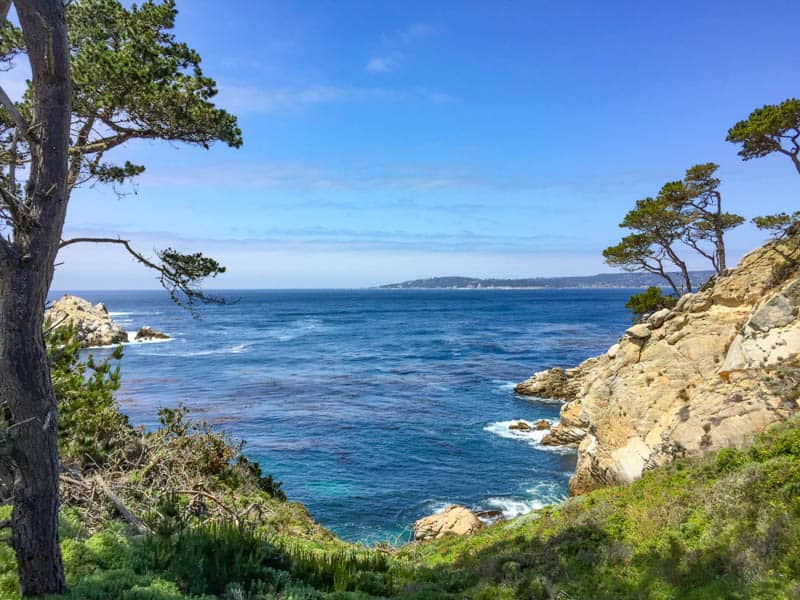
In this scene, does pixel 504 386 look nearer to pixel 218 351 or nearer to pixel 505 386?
pixel 505 386

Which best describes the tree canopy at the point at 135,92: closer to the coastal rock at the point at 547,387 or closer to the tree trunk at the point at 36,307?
the tree trunk at the point at 36,307

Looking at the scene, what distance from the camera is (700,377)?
1563 cm

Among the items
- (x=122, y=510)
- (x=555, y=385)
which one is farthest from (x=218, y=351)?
(x=122, y=510)

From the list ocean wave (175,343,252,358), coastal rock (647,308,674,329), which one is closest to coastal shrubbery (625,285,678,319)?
coastal rock (647,308,674,329)

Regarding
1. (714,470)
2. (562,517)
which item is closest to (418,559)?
(562,517)

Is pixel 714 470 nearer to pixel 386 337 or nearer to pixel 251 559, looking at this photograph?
pixel 251 559

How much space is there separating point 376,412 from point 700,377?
20681 millimetres

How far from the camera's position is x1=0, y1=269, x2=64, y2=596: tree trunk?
16.9ft

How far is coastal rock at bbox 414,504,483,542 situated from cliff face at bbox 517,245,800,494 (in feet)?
14.8

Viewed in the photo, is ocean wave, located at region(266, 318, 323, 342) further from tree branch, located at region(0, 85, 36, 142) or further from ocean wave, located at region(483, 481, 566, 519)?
tree branch, located at region(0, 85, 36, 142)

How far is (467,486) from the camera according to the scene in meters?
20.8

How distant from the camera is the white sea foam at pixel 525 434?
2520cm

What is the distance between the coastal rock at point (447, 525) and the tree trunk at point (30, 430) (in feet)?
39.9

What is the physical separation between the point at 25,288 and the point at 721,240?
29398 millimetres
